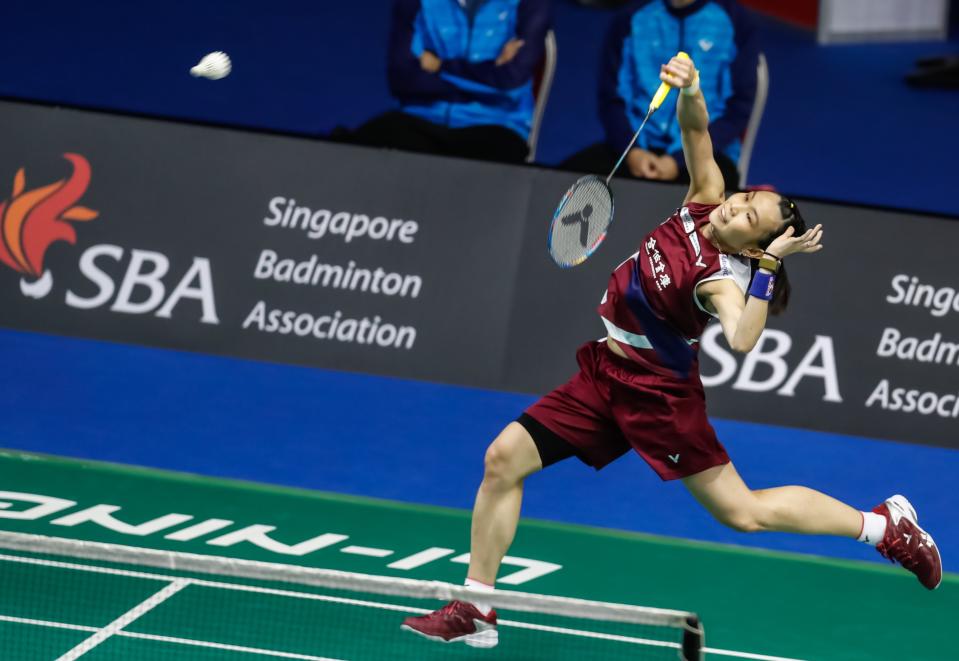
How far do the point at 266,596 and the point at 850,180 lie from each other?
249 inches

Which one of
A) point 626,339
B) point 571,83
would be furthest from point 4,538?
point 571,83

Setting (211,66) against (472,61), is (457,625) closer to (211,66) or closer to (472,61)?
(211,66)

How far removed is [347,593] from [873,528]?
5.62 ft

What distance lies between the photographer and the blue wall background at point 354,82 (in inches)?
396

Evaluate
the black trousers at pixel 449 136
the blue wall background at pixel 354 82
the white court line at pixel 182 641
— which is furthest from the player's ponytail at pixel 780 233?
the blue wall background at pixel 354 82

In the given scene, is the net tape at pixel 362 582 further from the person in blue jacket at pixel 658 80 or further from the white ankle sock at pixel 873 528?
the person in blue jacket at pixel 658 80

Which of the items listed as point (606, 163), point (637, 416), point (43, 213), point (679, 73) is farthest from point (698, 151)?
point (43, 213)

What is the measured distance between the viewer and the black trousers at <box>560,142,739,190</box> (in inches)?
282

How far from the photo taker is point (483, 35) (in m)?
7.70

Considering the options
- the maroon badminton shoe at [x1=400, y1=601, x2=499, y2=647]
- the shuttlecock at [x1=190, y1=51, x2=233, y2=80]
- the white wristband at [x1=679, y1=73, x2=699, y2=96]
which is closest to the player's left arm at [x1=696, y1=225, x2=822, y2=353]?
the white wristband at [x1=679, y1=73, x2=699, y2=96]

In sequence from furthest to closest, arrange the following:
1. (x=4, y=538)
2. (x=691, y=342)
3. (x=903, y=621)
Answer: (x=903, y=621) → (x=691, y=342) → (x=4, y=538)

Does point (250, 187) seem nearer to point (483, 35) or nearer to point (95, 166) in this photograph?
point (95, 166)

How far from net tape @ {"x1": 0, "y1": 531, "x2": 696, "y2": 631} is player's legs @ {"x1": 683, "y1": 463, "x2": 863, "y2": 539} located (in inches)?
51.8

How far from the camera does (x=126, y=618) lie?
460cm
